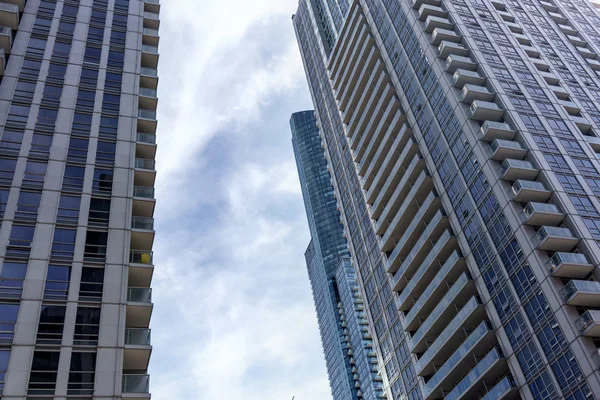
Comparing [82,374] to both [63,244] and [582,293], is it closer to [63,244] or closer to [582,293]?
[63,244]

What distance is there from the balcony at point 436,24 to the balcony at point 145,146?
3965cm

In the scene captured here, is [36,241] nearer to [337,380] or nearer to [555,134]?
[555,134]

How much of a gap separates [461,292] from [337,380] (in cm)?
13229

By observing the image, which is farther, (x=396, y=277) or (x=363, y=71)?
(x=363, y=71)

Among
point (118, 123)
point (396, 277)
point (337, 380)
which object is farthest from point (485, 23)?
point (337, 380)

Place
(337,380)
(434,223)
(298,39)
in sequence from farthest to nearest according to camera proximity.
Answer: (337,380) < (298,39) < (434,223)

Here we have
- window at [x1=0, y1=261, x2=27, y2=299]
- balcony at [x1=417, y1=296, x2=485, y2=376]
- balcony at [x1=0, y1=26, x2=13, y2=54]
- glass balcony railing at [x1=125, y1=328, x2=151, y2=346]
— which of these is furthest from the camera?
balcony at [x1=417, y1=296, x2=485, y2=376]

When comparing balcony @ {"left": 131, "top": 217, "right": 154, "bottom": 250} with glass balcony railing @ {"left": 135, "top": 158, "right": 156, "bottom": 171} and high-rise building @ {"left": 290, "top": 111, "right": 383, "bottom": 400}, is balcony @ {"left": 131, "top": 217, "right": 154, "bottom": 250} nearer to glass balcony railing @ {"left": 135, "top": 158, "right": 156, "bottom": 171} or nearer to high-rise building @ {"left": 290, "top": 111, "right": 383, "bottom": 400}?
glass balcony railing @ {"left": 135, "top": 158, "right": 156, "bottom": 171}

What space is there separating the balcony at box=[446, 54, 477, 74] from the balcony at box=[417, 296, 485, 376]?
25674mm

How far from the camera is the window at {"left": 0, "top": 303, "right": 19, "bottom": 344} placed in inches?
1325

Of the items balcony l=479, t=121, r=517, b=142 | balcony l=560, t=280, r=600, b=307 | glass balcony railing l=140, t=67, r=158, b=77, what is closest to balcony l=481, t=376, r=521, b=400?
balcony l=560, t=280, r=600, b=307

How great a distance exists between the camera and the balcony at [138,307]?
3819 centimetres

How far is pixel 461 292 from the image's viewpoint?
192ft

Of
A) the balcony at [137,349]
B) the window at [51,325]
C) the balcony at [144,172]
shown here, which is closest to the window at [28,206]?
the window at [51,325]
